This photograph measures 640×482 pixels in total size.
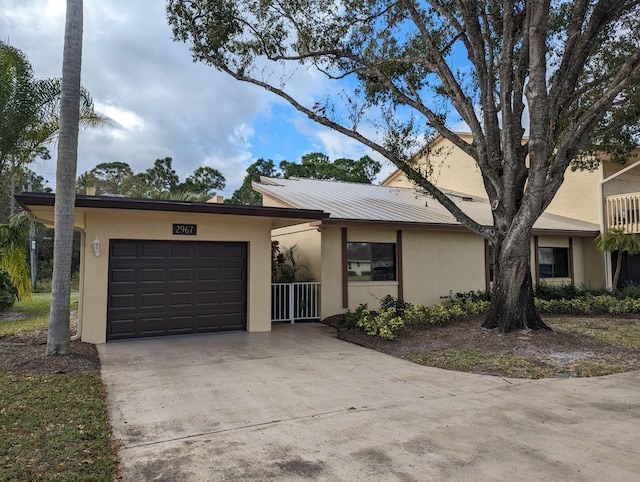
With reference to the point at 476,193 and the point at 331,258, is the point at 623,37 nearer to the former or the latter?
the point at 331,258

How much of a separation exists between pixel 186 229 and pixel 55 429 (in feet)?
19.4

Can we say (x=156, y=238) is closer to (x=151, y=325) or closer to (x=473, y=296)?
(x=151, y=325)

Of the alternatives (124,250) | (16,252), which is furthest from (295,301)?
(16,252)

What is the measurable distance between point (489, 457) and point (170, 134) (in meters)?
31.0

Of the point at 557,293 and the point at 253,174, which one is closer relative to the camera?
the point at 557,293

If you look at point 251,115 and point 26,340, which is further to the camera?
point 251,115

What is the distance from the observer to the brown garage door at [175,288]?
367 inches

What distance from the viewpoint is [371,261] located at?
1366cm

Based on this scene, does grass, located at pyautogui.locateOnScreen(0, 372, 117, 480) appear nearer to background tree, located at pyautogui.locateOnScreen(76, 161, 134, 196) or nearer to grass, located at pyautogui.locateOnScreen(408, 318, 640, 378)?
grass, located at pyautogui.locateOnScreen(408, 318, 640, 378)

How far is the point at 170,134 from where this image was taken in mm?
30875

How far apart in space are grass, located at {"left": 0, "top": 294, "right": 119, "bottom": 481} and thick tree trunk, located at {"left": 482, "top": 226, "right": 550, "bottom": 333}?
25.1 feet

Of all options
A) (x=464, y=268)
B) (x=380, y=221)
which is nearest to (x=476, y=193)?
(x=464, y=268)

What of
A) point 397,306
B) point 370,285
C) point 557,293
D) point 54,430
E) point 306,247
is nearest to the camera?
point 54,430

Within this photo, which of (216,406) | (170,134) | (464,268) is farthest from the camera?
(170,134)
